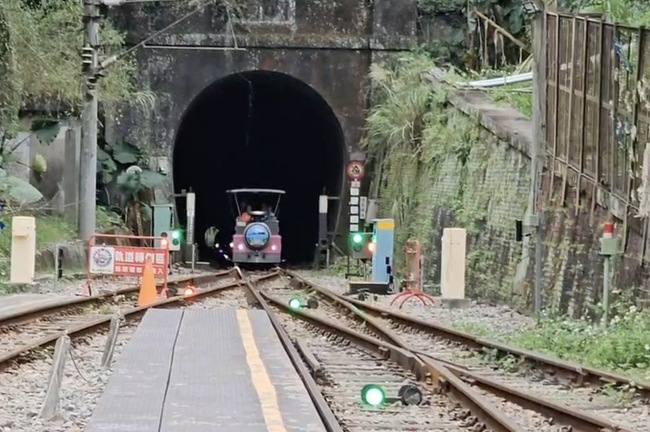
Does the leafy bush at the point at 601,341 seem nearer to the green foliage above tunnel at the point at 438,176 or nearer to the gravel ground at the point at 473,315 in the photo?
the gravel ground at the point at 473,315

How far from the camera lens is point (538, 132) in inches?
620

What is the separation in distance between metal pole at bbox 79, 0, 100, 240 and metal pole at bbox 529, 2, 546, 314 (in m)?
9.40

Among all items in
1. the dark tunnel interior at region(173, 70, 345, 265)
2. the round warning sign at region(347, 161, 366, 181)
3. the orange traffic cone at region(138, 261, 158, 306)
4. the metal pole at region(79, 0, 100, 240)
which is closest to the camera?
the orange traffic cone at region(138, 261, 158, 306)

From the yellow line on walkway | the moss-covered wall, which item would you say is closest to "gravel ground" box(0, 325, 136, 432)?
the yellow line on walkway

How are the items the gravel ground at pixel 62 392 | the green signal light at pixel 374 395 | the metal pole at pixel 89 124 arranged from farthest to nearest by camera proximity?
the metal pole at pixel 89 124
the green signal light at pixel 374 395
the gravel ground at pixel 62 392

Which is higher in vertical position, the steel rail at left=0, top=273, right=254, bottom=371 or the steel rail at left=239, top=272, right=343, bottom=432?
the steel rail at left=239, top=272, right=343, bottom=432


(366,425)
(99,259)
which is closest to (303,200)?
(99,259)

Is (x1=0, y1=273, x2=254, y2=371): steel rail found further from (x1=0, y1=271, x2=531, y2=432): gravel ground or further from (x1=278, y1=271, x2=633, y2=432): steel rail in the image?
(x1=278, y1=271, x2=633, y2=432): steel rail

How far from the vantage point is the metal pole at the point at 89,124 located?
2264cm

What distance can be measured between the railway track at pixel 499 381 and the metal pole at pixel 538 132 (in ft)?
6.20

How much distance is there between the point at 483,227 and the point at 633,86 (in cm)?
718

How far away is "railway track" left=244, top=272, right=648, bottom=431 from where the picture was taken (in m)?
7.37

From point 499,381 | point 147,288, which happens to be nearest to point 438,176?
point 147,288

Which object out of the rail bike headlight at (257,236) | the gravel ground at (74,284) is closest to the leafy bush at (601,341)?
the gravel ground at (74,284)
